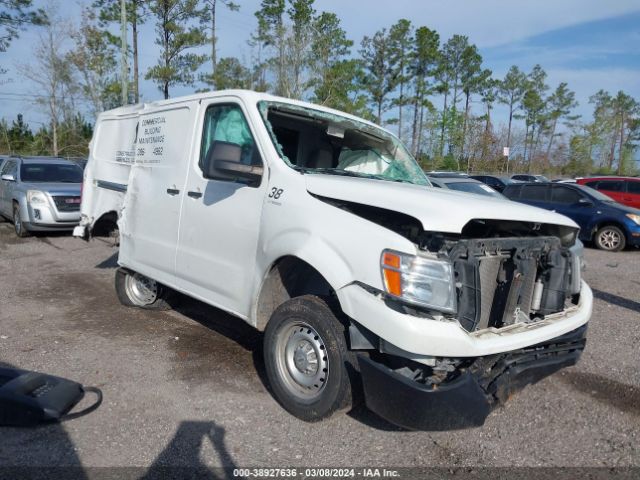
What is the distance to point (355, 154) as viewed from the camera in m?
4.89

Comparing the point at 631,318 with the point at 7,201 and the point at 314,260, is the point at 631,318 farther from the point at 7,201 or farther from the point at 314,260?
the point at 7,201

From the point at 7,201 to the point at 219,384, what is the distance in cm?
1047

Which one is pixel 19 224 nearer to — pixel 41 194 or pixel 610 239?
pixel 41 194

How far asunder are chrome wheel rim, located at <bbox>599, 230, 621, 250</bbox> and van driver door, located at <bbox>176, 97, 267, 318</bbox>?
37.0ft

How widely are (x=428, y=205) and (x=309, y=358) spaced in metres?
1.29

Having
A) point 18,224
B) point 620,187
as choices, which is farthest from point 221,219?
point 620,187

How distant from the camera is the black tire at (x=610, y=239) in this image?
1219 cm

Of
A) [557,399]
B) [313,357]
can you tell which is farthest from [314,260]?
[557,399]

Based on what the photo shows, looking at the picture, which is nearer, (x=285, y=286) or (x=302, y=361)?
(x=302, y=361)

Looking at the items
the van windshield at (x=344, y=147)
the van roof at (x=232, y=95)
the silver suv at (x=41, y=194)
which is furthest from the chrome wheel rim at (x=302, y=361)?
the silver suv at (x=41, y=194)

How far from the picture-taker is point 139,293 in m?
5.94

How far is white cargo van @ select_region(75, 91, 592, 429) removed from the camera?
2.75m

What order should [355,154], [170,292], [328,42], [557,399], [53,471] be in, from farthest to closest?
[328,42] < [170,292] < [355,154] < [557,399] < [53,471]

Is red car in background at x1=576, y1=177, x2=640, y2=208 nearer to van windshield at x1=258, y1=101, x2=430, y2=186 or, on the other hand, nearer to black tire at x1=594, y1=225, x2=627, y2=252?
black tire at x1=594, y1=225, x2=627, y2=252
